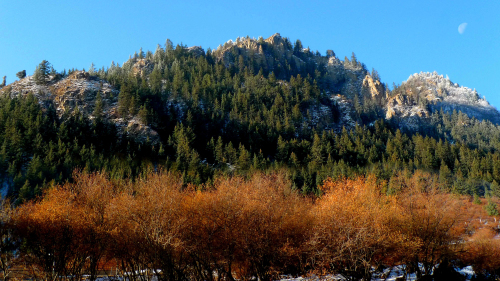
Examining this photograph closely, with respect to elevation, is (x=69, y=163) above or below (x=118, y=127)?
below

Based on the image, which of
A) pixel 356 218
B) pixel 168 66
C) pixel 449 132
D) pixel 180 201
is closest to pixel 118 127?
pixel 168 66

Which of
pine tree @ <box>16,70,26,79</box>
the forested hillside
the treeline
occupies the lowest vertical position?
the treeline

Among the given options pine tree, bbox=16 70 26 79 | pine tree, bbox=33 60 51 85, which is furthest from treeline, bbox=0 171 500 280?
pine tree, bbox=16 70 26 79

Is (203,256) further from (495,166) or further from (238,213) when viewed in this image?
(495,166)

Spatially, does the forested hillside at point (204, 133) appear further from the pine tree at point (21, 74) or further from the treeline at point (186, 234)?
the treeline at point (186, 234)

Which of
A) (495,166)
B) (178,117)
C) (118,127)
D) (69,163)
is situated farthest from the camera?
(178,117)

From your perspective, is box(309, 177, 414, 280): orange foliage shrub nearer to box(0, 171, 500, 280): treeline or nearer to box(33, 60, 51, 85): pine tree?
box(0, 171, 500, 280): treeline

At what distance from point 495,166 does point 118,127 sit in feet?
385

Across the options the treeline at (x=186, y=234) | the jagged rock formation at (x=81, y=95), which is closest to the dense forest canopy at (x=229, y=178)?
the treeline at (x=186, y=234)

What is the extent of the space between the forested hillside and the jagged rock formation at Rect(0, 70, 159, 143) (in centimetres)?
46

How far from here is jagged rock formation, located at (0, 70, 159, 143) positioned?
103 meters

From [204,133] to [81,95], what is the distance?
50.9 metres

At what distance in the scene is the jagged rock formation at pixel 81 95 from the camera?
338 feet

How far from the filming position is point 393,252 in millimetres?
31359
